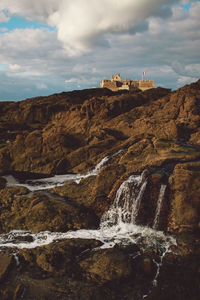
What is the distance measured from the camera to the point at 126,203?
74.1ft

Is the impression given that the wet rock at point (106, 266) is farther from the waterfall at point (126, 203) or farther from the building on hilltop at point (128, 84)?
the building on hilltop at point (128, 84)

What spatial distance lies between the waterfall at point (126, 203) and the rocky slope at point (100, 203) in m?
0.60

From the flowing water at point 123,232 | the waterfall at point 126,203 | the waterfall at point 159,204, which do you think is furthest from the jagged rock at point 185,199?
the waterfall at point 126,203

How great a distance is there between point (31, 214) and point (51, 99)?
71549 mm

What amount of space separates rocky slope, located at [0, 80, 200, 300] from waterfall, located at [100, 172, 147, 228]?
60 centimetres

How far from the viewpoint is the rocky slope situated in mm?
15102

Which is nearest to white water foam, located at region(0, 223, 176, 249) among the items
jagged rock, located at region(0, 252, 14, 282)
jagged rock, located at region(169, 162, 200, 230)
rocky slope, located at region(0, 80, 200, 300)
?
rocky slope, located at region(0, 80, 200, 300)

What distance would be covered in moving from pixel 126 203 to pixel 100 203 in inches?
110

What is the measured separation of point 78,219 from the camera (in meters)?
22.1

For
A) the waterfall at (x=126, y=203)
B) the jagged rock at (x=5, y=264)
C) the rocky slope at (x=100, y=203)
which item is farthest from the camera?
the waterfall at (x=126, y=203)

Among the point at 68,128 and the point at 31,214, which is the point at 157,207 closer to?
the point at 31,214

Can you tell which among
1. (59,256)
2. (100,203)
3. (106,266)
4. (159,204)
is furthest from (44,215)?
(159,204)

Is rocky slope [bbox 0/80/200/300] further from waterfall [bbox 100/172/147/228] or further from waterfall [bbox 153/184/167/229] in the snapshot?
waterfall [bbox 100/172/147/228]

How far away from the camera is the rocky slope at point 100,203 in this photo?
15102 mm
